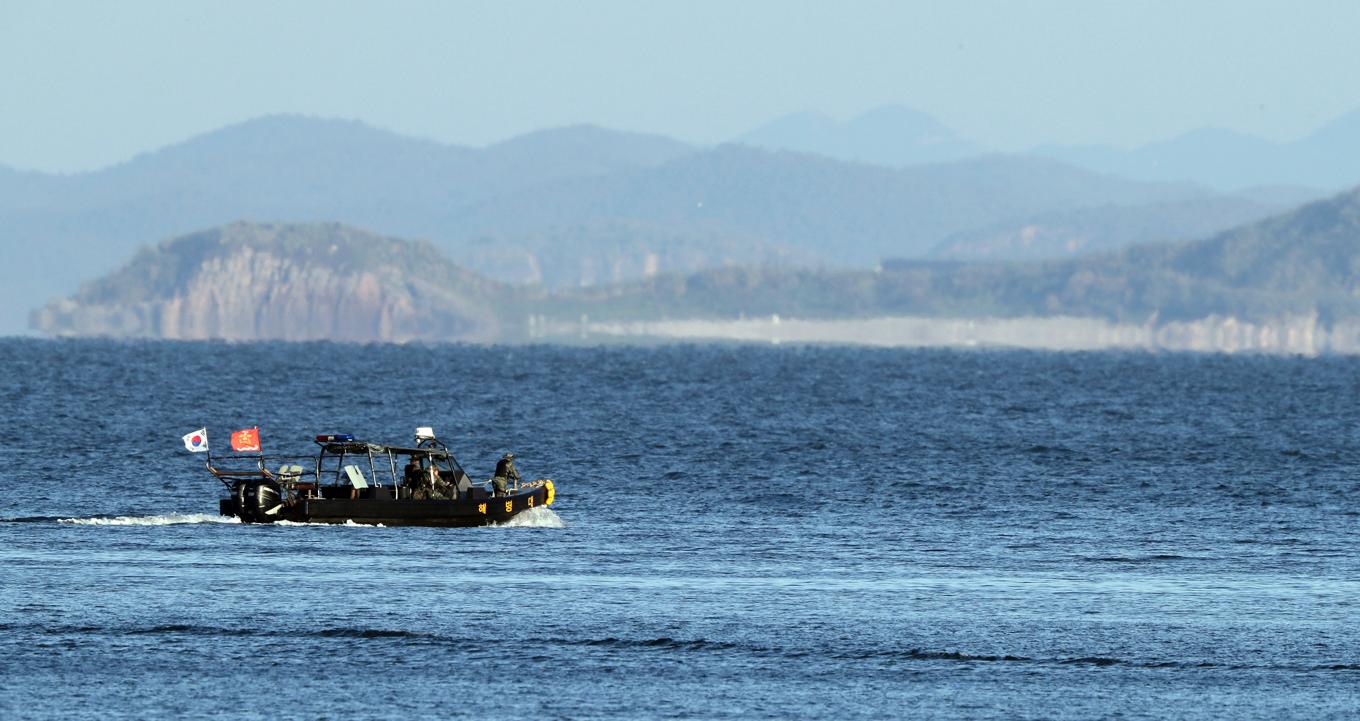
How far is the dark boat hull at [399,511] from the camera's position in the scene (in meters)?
62.3

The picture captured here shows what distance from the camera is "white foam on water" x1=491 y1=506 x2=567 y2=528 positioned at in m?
62.7

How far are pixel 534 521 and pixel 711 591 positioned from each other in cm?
1549

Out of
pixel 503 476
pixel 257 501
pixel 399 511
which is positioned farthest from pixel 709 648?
pixel 257 501

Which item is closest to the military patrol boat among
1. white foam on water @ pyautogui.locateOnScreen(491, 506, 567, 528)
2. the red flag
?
white foam on water @ pyautogui.locateOnScreen(491, 506, 567, 528)

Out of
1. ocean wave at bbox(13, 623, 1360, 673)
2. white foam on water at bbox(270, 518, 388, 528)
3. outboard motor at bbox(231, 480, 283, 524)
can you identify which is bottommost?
ocean wave at bbox(13, 623, 1360, 673)

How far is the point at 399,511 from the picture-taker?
62.7 meters

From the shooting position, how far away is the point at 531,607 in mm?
45312

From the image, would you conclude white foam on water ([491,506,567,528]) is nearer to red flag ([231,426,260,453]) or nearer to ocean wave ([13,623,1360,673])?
red flag ([231,426,260,453])

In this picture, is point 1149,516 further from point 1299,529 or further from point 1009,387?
point 1009,387

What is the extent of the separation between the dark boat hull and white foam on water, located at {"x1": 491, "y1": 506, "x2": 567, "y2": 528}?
0.26 metres

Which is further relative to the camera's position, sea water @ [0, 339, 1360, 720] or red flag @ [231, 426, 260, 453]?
red flag @ [231, 426, 260, 453]

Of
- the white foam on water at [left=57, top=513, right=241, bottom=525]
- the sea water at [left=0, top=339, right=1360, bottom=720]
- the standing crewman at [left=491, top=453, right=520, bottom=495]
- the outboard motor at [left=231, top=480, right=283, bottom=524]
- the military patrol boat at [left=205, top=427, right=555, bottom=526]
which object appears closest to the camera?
the sea water at [left=0, top=339, right=1360, bottom=720]

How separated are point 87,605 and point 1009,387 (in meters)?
157

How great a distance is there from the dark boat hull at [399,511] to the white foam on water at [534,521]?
26 cm
